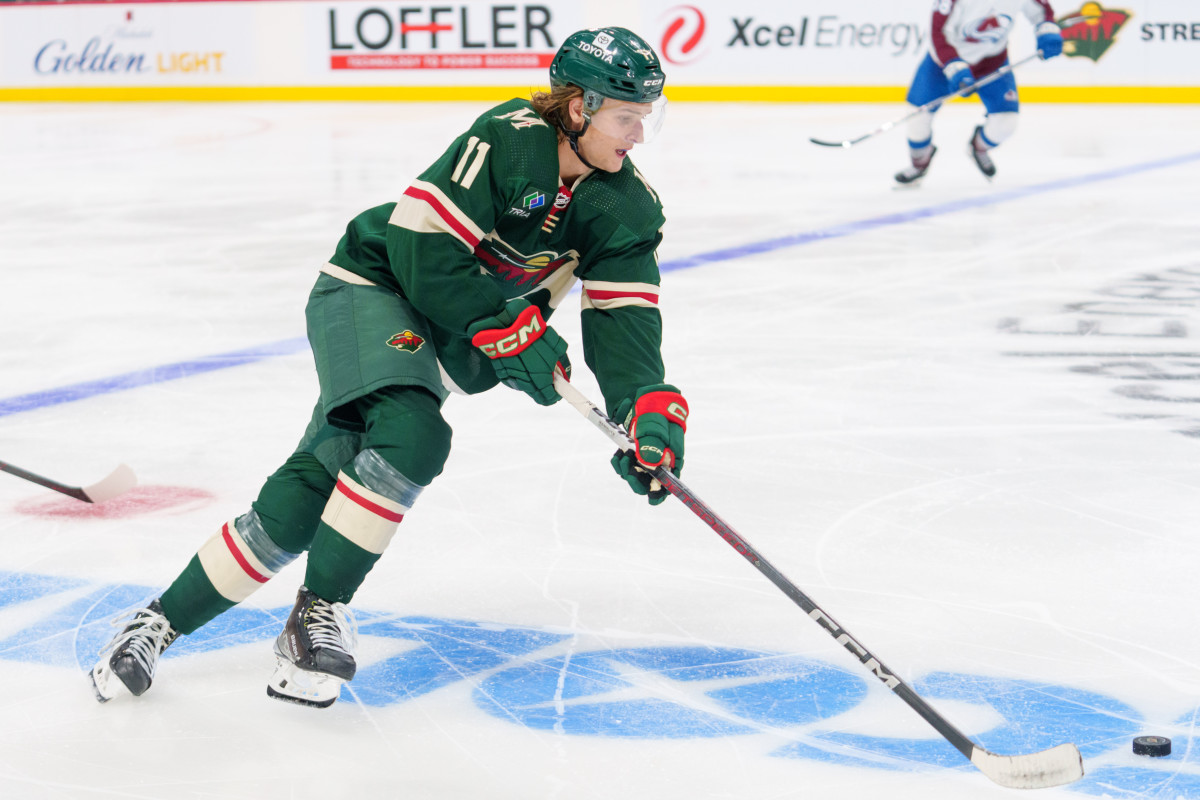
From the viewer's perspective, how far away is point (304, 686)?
1.97m

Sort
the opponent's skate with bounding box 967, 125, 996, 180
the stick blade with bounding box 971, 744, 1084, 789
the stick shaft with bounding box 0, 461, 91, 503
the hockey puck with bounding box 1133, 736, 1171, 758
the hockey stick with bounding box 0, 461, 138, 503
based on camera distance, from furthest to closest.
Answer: the opponent's skate with bounding box 967, 125, 996, 180, the hockey stick with bounding box 0, 461, 138, 503, the stick shaft with bounding box 0, 461, 91, 503, the hockey puck with bounding box 1133, 736, 1171, 758, the stick blade with bounding box 971, 744, 1084, 789

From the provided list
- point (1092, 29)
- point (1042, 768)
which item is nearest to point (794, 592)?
point (1042, 768)

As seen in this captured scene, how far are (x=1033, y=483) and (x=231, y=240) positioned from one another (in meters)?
4.03

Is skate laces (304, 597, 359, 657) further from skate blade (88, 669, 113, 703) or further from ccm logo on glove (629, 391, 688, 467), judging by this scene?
ccm logo on glove (629, 391, 688, 467)

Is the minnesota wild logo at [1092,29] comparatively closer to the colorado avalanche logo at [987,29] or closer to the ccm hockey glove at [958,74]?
the colorado avalanche logo at [987,29]

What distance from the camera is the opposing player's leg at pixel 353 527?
1.91 metres

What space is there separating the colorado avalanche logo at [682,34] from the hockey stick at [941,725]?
11105 mm

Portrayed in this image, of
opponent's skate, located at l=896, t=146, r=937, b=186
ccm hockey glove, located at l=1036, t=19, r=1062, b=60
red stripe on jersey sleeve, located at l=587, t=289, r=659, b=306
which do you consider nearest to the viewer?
red stripe on jersey sleeve, located at l=587, t=289, r=659, b=306

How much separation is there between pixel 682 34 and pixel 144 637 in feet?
36.8

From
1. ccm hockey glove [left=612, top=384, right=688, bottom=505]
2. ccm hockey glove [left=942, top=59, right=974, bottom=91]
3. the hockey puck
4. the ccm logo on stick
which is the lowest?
ccm hockey glove [left=942, top=59, right=974, bottom=91]

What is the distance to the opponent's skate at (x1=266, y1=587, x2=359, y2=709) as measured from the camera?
1939 millimetres

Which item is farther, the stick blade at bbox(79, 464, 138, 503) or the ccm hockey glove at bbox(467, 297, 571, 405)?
the stick blade at bbox(79, 464, 138, 503)

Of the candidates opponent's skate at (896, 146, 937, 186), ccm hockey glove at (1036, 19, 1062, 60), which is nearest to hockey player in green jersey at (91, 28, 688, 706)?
opponent's skate at (896, 146, 937, 186)

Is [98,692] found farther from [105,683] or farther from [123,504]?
[123,504]
